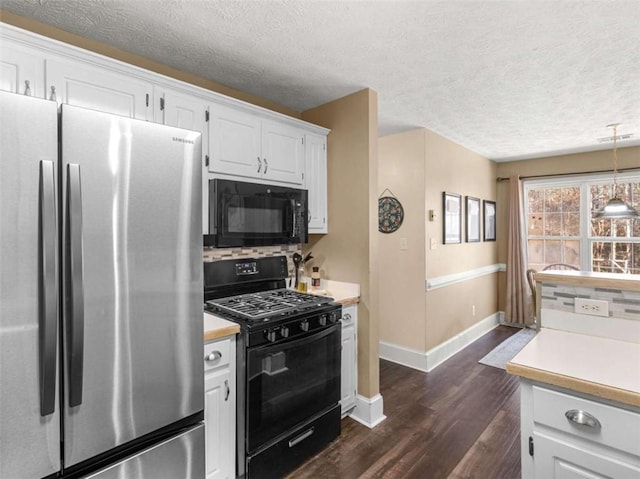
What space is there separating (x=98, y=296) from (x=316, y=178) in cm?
188

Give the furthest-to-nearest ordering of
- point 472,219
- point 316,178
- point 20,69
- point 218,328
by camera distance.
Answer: point 472,219 → point 316,178 → point 218,328 → point 20,69

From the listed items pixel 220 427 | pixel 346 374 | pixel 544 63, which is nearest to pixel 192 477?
pixel 220 427

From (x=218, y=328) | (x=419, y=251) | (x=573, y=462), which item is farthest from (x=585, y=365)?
(x=419, y=251)

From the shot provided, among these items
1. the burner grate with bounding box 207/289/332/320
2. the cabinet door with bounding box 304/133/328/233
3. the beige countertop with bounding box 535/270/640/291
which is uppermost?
the cabinet door with bounding box 304/133/328/233

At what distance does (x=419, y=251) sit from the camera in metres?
3.56

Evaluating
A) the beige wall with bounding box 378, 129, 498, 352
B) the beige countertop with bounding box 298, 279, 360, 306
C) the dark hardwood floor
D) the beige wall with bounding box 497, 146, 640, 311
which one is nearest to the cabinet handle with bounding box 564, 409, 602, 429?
the dark hardwood floor

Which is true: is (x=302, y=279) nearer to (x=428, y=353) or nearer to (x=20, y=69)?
(x=428, y=353)

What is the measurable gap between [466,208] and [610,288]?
2892mm

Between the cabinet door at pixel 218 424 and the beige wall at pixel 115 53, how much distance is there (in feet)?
6.47

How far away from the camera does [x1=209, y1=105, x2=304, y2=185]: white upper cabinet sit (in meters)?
2.12

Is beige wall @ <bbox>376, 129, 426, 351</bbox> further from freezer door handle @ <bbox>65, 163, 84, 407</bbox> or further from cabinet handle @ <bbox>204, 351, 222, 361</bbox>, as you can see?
freezer door handle @ <bbox>65, 163, 84, 407</bbox>

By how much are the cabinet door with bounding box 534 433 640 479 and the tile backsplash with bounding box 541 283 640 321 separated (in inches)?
29.0

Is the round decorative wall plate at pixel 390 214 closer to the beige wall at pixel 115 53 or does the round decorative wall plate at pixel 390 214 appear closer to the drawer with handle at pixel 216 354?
the beige wall at pixel 115 53

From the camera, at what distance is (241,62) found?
217 cm
